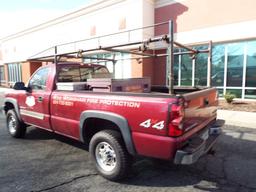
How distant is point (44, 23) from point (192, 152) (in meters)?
20.1

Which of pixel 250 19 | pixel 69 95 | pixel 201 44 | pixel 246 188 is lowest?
pixel 246 188

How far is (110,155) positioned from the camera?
3480mm

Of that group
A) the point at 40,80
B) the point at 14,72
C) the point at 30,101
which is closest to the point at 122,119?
the point at 40,80

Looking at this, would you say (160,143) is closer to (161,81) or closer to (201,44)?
(201,44)

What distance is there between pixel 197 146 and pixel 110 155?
1.37 m

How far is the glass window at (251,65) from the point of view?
10177mm

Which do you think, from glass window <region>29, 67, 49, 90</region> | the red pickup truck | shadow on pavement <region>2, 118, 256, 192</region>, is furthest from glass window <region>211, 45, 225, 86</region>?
glass window <region>29, 67, 49, 90</region>

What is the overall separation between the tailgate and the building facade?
3.91m

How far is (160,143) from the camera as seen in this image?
9.14 feet

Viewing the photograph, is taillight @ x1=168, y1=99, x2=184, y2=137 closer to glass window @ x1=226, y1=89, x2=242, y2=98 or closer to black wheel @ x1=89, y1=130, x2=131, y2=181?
black wheel @ x1=89, y1=130, x2=131, y2=181

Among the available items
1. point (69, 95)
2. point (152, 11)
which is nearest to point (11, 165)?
point (69, 95)

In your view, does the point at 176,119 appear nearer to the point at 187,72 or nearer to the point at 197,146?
the point at 197,146

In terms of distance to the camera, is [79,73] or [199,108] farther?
[79,73]

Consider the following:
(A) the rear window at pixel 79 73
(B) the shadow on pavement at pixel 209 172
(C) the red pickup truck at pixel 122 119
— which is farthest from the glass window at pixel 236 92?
(A) the rear window at pixel 79 73
